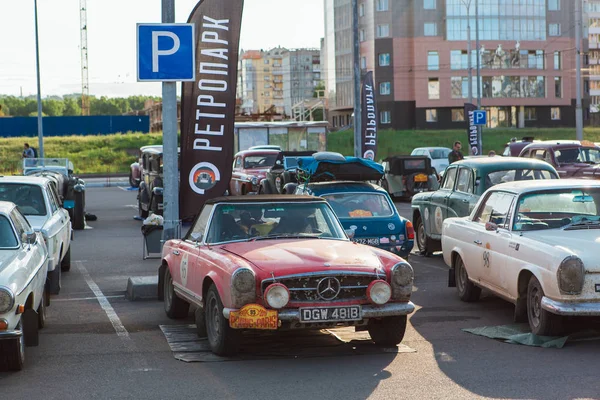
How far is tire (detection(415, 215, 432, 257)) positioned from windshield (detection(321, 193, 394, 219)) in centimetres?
229

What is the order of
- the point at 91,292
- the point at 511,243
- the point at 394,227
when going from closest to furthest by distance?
the point at 511,243, the point at 91,292, the point at 394,227

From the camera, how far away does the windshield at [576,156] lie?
24.9 metres

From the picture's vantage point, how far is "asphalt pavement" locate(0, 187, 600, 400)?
7410mm

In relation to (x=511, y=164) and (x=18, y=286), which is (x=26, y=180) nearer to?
(x=18, y=286)

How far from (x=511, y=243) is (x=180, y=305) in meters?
3.71

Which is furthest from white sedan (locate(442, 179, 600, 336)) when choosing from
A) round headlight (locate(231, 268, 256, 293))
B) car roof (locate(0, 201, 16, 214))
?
car roof (locate(0, 201, 16, 214))

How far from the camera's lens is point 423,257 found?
17.1 metres

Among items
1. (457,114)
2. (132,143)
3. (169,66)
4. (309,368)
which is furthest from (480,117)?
(457,114)

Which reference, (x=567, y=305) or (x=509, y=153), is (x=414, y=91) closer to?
(x=509, y=153)

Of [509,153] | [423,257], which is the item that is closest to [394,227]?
[423,257]

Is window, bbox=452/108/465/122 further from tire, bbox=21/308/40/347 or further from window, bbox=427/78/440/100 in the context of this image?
tire, bbox=21/308/40/347

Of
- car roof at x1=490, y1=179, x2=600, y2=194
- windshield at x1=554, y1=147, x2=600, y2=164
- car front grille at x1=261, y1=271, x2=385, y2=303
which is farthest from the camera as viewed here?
windshield at x1=554, y1=147, x2=600, y2=164

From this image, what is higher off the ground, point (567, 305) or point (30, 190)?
point (30, 190)

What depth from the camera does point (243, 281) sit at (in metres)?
8.38
